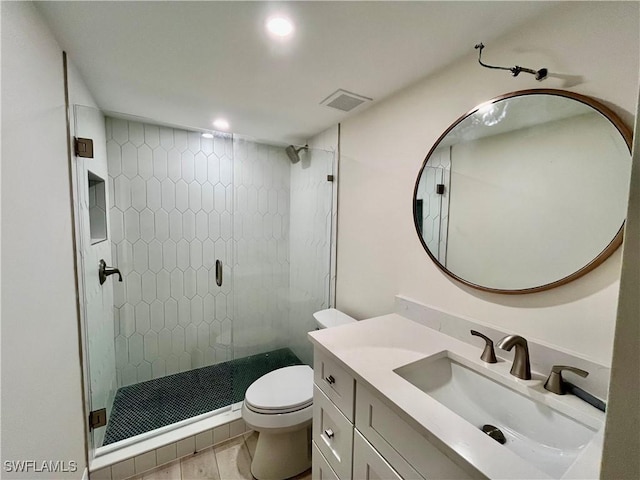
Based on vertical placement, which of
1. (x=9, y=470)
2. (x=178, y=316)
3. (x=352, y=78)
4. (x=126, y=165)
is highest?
(x=352, y=78)

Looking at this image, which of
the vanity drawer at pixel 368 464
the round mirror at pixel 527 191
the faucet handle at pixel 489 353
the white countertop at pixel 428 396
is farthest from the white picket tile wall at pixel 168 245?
the faucet handle at pixel 489 353

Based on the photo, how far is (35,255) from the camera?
0.84 meters

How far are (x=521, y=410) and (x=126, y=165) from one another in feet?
8.53

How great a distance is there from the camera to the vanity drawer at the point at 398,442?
0.64m

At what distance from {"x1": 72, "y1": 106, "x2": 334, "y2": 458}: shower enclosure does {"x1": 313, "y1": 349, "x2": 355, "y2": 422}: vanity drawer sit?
3.17 ft

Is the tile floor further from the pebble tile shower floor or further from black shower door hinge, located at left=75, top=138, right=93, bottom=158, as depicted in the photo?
black shower door hinge, located at left=75, top=138, right=93, bottom=158

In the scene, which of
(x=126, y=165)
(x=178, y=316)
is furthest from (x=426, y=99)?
(x=178, y=316)

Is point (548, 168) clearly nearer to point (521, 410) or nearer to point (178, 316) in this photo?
point (521, 410)

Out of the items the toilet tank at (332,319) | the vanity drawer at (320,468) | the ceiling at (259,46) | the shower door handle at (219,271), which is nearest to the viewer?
the ceiling at (259,46)

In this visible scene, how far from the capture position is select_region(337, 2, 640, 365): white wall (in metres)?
0.79

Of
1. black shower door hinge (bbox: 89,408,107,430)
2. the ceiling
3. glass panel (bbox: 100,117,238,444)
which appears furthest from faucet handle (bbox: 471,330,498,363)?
black shower door hinge (bbox: 89,408,107,430)

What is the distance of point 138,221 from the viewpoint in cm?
202

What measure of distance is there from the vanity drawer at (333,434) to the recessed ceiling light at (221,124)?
182 centimetres

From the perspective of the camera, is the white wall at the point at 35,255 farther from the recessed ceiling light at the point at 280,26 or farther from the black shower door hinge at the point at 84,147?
the recessed ceiling light at the point at 280,26
